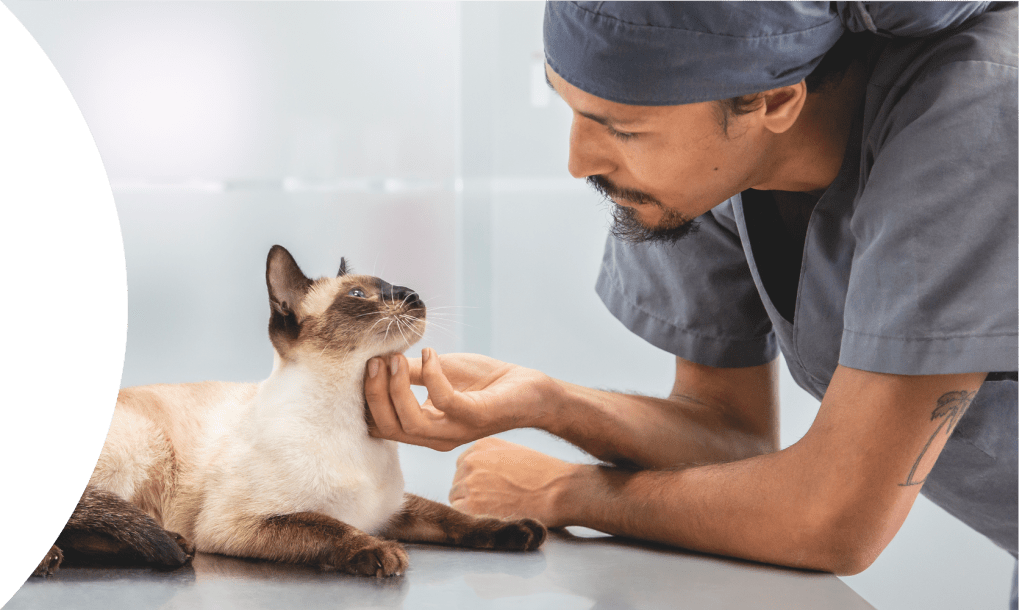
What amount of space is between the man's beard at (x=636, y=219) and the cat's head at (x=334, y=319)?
0.29 meters

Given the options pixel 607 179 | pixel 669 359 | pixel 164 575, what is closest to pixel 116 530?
pixel 164 575

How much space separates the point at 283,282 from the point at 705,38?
21.2 inches

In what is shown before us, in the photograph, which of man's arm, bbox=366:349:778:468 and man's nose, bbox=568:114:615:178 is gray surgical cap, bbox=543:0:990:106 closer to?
man's nose, bbox=568:114:615:178

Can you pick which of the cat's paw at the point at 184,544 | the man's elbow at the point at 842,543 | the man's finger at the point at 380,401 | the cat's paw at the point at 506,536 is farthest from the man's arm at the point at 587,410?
the man's elbow at the point at 842,543

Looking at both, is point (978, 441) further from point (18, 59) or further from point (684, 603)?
point (18, 59)

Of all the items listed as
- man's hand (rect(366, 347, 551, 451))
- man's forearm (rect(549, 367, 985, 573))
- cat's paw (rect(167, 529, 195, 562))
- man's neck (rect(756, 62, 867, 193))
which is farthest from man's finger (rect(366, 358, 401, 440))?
man's neck (rect(756, 62, 867, 193))

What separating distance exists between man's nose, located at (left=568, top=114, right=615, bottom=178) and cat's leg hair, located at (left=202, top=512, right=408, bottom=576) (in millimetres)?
479

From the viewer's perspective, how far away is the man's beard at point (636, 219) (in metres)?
1.00

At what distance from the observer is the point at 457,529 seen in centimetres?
89

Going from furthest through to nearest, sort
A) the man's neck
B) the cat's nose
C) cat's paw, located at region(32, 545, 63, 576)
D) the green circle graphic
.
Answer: the man's neck
the cat's nose
cat's paw, located at region(32, 545, 63, 576)
the green circle graphic

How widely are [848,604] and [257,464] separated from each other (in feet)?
1.98

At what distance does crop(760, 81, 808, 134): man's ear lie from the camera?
36.9 inches

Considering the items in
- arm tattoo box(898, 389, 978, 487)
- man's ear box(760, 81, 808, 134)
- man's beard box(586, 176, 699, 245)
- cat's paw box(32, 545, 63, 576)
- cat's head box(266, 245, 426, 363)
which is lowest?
cat's paw box(32, 545, 63, 576)

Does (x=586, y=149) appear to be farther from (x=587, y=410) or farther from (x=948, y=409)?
(x=948, y=409)
